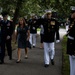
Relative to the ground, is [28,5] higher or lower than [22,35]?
higher

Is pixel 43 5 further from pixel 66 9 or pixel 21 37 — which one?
pixel 21 37

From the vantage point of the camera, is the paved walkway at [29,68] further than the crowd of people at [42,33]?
No

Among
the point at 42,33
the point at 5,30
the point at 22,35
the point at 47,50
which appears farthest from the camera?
the point at 22,35

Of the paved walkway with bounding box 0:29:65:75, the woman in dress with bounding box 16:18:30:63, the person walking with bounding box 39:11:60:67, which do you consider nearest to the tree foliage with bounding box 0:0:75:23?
the woman in dress with bounding box 16:18:30:63

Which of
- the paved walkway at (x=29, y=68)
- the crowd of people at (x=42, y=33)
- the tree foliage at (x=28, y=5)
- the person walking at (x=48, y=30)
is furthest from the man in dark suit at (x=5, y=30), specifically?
the tree foliage at (x=28, y=5)

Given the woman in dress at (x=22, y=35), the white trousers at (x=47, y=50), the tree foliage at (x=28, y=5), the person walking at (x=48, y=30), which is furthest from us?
the tree foliage at (x=28, y=5)

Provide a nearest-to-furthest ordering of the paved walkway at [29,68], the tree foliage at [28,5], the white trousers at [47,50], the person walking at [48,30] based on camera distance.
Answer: the paved walkway at [29,68] → the person walking at [48,30] → the white trousers at [47,50] → the tree foliage at [28,5]

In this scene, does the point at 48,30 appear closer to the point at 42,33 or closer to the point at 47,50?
the point at 47,50

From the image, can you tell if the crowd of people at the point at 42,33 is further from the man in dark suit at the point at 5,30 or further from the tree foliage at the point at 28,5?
the tree foliage at the point at 28,5

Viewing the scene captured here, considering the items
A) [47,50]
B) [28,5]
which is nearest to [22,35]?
[47,50]

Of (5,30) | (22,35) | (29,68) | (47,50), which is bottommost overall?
(29,68)

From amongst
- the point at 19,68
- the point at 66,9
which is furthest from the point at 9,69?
the point at 66,9

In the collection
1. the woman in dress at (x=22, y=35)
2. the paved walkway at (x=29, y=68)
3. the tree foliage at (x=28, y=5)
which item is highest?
the tree foliage at (x=28, y=5)

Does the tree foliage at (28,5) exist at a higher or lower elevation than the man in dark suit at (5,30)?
higher
